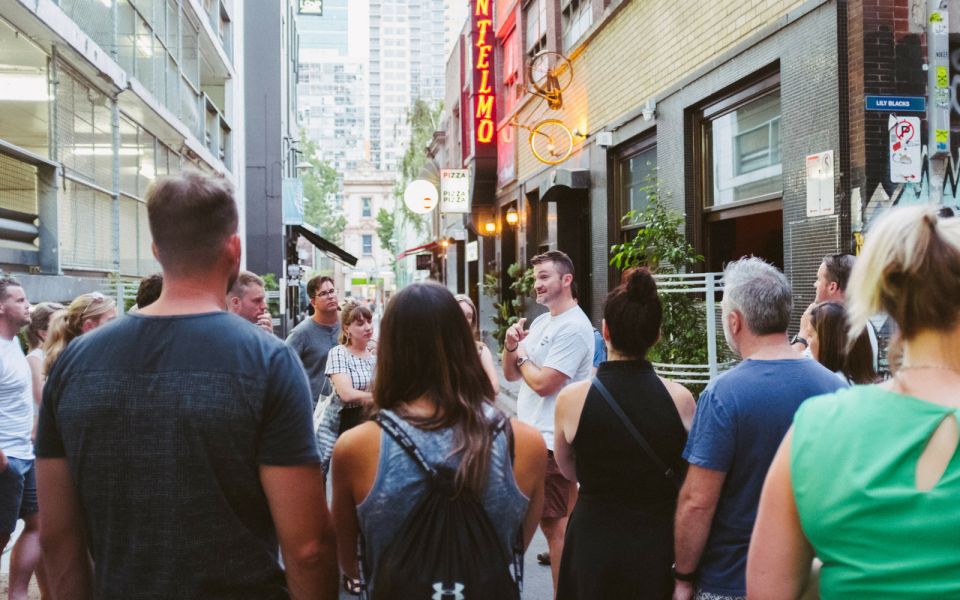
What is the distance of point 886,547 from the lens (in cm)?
154

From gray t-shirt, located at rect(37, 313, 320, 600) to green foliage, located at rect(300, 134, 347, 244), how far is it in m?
54.0

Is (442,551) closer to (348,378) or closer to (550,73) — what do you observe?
(348,378)

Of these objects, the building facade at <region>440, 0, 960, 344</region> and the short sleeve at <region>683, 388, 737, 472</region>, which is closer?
the short sleeve at <region>683, 388, 737, 472</region>

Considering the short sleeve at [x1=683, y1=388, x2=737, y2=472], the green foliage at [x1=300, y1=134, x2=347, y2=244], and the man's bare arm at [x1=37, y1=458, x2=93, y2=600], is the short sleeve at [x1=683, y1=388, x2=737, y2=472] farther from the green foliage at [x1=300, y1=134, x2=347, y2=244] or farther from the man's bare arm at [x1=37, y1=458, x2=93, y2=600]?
the green foliage at [x1=300, y1=134, x2=347, y2=244]

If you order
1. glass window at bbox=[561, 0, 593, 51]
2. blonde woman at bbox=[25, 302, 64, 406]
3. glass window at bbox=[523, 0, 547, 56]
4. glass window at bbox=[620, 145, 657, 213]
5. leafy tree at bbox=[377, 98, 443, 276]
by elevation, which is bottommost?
blonde woman at bbox=[25, 302, 64, 406]

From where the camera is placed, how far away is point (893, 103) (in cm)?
659

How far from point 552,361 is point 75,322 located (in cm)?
287

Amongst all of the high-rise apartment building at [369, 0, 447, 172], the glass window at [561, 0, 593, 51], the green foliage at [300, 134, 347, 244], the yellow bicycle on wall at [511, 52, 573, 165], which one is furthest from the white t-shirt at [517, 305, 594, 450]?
the high-rise apartment building at [369, 0, 447, 172]

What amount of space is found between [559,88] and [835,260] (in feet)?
38.1

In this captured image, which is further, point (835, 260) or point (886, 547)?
point (835, 260)

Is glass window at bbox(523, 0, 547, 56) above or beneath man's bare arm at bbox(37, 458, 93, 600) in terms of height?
above

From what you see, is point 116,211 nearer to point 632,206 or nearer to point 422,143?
point 632,206

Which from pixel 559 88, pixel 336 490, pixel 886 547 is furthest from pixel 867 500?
pixel 559 88

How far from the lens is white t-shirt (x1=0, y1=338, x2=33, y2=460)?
4367 millimetres
